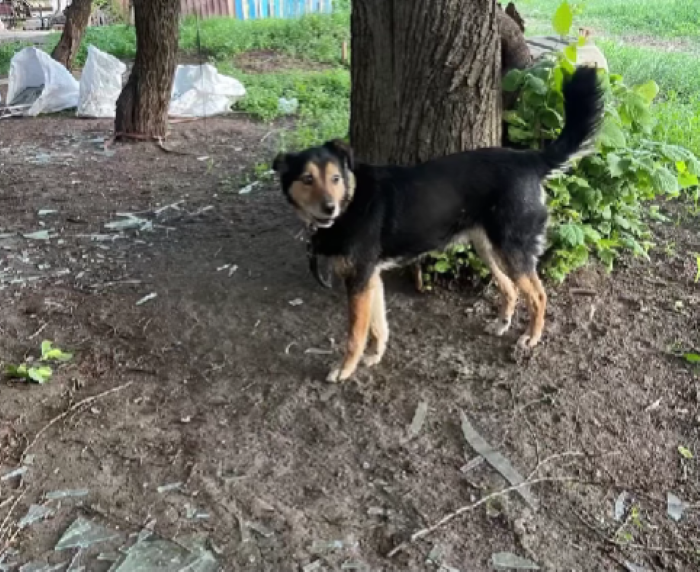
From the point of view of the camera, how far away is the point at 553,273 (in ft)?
15.4

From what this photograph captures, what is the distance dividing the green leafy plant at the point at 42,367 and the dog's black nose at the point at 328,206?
67.9 inches

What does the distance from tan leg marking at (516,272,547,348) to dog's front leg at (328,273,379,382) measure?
856 mm

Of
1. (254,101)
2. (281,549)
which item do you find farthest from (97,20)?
(281,549)

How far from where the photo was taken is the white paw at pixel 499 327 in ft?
14.2

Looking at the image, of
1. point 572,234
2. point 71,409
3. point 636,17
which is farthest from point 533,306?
point 636,17

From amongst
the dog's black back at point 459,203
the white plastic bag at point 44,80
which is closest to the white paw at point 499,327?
the dog's black back at point 459,203

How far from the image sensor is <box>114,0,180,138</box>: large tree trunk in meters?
8.09

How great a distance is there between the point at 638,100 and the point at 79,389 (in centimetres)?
378

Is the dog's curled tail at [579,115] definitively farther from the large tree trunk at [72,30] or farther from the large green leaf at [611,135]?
the large tree trunk at [72,30]

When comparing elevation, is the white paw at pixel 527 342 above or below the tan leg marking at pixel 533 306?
below

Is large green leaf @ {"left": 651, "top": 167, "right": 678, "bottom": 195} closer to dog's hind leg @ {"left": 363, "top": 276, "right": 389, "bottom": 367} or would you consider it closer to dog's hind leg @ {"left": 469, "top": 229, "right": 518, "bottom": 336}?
dog's hind leg @ {"left": 469, "top": 229, "right": 518, "bottom": 336}

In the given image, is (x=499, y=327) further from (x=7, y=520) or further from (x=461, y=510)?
(x=7, y=520)

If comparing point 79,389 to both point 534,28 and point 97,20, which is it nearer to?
point 534,28

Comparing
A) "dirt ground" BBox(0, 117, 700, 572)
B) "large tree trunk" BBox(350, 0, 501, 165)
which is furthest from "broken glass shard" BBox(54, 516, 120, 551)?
"large tree trunk" BBox(350, 0, 501, 165)
